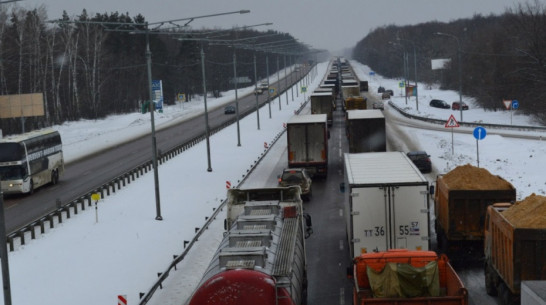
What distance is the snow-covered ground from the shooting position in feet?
69.6

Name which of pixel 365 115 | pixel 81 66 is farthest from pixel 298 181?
pixel 81 66

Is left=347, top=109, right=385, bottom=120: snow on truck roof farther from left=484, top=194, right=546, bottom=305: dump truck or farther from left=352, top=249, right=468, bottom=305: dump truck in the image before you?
left=352, top=249, right=468, bottom=305: dump truck

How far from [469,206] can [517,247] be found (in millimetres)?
5377

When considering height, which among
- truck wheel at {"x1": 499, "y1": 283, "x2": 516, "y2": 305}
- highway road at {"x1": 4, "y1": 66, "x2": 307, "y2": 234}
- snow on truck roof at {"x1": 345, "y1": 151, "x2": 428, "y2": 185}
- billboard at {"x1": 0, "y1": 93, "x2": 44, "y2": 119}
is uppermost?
billboard at {"x1": 0, "y1": 93, "x2": 44, "y2": 119}

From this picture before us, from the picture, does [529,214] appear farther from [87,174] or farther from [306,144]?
[87,174]

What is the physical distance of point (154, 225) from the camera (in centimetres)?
3005

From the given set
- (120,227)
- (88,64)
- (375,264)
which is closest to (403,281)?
(375,264)

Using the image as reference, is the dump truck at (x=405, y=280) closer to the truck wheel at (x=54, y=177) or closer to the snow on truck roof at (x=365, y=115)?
the snow on truck roof at (x=365, y=115)

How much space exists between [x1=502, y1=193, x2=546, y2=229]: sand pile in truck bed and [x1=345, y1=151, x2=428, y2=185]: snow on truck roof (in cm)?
237

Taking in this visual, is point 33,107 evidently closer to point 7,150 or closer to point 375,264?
point 7,150

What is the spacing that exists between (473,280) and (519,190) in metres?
15.6

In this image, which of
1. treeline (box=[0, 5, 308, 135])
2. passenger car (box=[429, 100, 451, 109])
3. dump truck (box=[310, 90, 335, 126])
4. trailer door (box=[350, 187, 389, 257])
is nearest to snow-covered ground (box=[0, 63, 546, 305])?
trailer door (box=[350, 187, 389, 257])

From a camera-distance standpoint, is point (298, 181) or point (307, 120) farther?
point (307, 120)

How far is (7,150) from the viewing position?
38.0m
